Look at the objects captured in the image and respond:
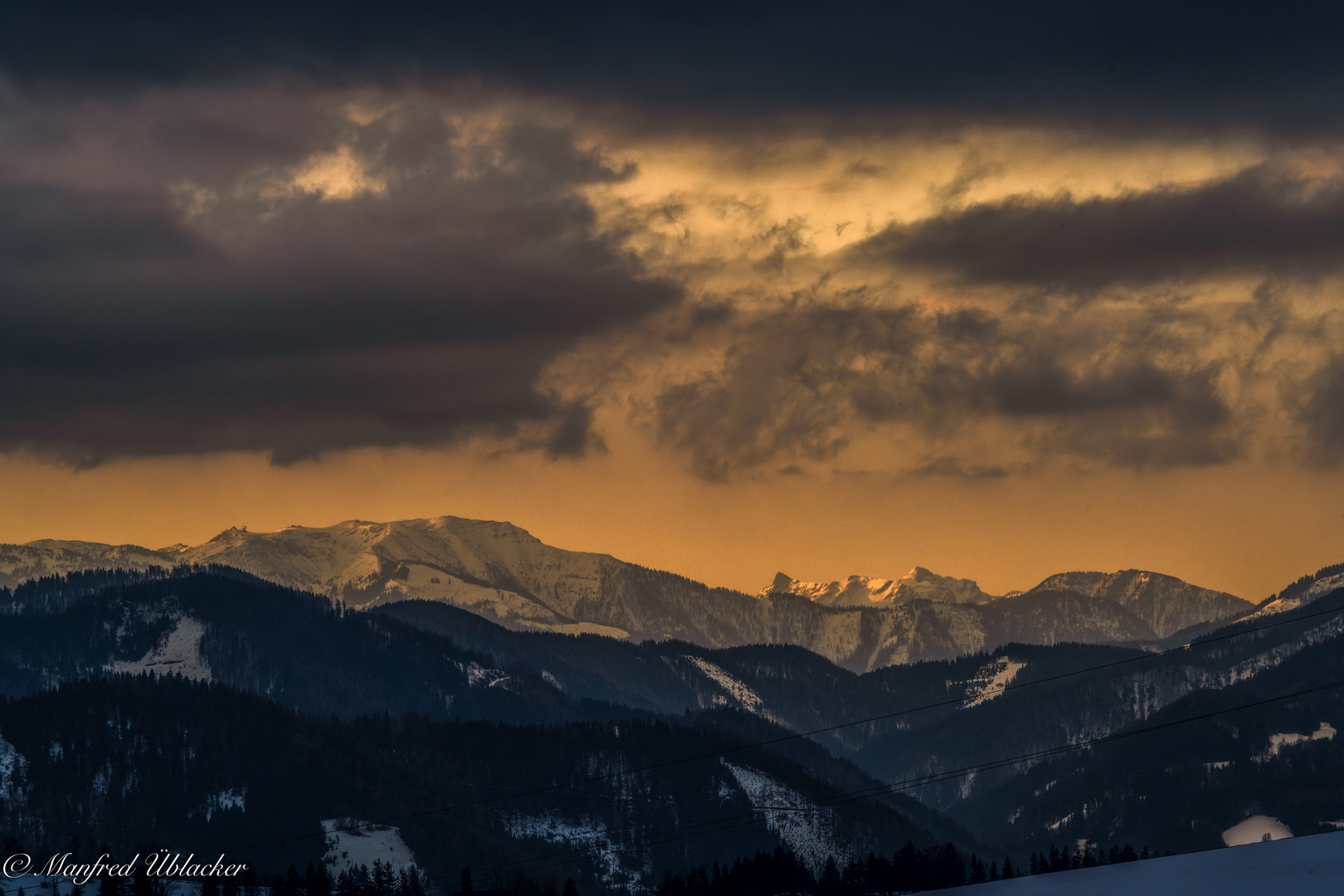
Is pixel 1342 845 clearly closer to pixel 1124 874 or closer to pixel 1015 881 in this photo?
pixel 1124 874

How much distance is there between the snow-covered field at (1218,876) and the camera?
108 meters

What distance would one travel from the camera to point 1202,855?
435 ft

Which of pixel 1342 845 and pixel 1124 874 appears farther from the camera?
pixel 1124 874

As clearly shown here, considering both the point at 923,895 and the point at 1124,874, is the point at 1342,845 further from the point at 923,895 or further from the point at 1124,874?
the point at 923,895

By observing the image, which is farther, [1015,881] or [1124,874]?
[1015,881]

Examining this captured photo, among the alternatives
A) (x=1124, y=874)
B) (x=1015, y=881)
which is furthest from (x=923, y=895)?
(x=1124, y=874)

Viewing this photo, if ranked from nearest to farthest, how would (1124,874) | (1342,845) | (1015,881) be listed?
(1342,845) < (1124,874) < (1015,881)

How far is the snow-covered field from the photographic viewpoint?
108 m

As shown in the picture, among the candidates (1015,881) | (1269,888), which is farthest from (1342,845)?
(1015,881)

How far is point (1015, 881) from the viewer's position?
140 metres

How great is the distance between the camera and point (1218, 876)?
11762 cm

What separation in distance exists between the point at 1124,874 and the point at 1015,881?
1346 cm

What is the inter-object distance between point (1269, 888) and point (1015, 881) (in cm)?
3510

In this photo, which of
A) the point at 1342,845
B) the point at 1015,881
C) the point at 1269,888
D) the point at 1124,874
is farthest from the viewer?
the point at 1015,881
